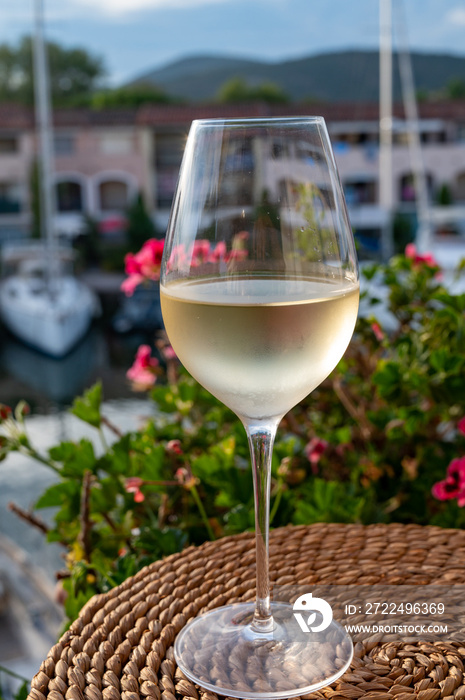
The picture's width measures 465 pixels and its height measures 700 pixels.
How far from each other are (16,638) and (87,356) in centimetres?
936

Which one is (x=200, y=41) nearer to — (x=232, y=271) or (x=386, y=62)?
(x=386, y=62)

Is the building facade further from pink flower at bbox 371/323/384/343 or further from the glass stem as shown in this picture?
the glass stem

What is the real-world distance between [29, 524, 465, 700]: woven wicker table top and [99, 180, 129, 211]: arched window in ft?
65.3

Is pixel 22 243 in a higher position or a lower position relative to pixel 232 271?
lower

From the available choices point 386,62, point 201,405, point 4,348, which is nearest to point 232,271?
point 201,405

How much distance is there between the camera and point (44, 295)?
12.1 metres

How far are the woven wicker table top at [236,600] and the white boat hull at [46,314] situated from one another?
11.0 metres

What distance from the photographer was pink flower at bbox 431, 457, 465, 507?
2.35 ft

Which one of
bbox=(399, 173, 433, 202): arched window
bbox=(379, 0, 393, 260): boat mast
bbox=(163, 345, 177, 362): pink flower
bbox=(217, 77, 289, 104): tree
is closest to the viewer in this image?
bbox=(163, 345, 177, 362): pink flower

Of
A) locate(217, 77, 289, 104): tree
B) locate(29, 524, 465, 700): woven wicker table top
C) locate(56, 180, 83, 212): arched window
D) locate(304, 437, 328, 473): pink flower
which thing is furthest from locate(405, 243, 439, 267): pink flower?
locate(217, 77, 289, 104): tree

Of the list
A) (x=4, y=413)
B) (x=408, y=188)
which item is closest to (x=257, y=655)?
(x=4, y=413)

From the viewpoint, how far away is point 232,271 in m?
0.37

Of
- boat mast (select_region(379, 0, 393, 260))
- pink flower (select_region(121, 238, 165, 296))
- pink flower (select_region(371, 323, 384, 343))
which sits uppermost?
boat mast (select_region(379, 0, 393, 260))

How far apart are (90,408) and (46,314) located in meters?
10.8
